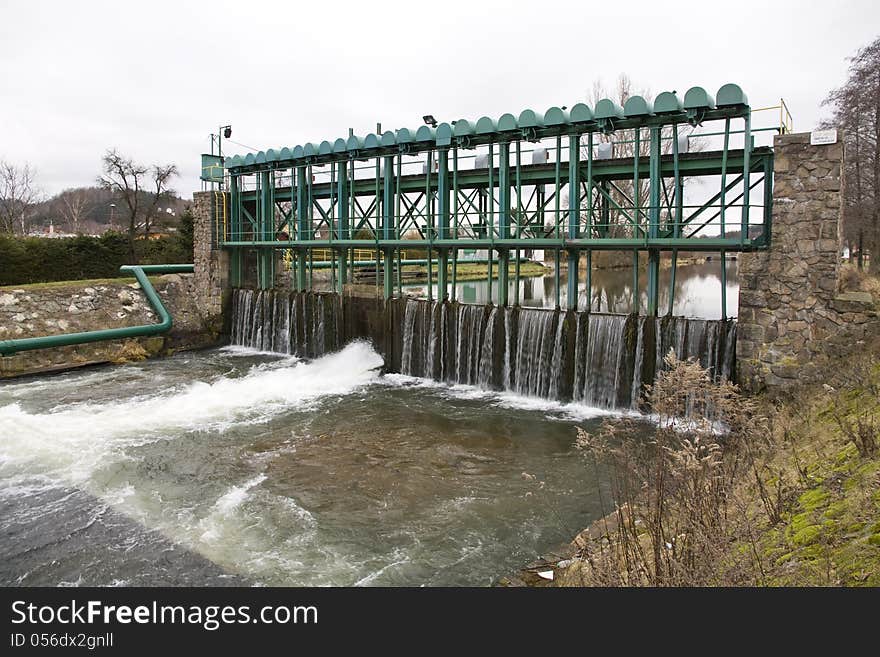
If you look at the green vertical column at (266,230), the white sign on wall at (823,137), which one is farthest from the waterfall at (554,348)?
the green vertical column at (266,230)

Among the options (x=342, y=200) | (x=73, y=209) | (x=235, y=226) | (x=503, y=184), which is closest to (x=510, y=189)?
(x=503, y=184)

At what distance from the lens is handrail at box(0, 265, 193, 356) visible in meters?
20.1

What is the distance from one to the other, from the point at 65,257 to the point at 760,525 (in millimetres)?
32374

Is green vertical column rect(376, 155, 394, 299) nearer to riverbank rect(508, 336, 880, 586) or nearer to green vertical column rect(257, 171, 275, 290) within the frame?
green vertical column rect(257, 171, 275, 290)

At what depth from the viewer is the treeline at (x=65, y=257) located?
1131 inches

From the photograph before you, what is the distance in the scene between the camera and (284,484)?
11.0m

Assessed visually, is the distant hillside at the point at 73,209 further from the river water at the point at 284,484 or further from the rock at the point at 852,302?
the rock at the point at 852,302

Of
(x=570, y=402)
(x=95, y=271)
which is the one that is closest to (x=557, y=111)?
(x=570, y=402)

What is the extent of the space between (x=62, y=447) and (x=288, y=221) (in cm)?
1295

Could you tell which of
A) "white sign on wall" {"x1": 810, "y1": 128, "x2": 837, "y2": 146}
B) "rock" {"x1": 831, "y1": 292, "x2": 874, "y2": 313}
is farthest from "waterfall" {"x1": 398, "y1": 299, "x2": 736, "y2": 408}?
"white sign on wall" {"x1": 810, "y1": 128, "x2": 837, "y2": 146}

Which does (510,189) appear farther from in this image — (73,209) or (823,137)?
(73,209)

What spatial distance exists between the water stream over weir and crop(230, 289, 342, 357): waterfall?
0.05 metres

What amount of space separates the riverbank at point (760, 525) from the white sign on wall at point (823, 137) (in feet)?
18.4

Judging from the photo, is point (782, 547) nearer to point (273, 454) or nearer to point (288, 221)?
point (273, 454)
